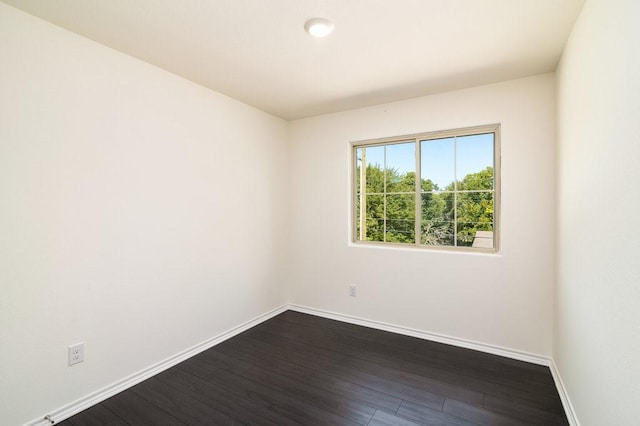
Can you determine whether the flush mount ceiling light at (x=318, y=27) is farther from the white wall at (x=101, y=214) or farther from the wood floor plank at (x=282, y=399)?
the wood floor plank at (x=282, y=399)

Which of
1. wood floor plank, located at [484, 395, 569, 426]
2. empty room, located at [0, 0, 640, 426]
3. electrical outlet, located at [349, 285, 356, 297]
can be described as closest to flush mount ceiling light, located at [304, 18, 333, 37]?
empty room, located at [0, 0, 640, 426]

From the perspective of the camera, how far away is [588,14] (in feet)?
5.22

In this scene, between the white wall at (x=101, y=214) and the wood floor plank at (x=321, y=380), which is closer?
the white wall at (x=101, y=214)

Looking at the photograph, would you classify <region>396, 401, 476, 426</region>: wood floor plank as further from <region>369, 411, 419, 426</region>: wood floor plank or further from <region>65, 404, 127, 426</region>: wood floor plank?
<region>65, 404, 127, 426</region>: wood floor plank

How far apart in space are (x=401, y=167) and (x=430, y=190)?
0.41 meters

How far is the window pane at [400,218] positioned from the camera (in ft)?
10.6

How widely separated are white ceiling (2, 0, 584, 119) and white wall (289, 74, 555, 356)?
1.00 ft

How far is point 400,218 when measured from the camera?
332 centimetres

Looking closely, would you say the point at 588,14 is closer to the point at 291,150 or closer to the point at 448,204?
the point at 448,204

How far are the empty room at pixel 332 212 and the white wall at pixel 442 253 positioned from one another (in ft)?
0.07

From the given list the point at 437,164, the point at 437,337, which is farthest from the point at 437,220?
the point at 437,337

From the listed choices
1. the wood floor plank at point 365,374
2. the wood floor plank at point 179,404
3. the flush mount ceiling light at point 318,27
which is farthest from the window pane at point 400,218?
the wood floor plank at point 179,404

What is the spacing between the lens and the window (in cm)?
287

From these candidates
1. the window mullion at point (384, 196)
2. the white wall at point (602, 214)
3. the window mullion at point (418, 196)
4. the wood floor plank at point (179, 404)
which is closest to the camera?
the white wall at point (602, 214)
